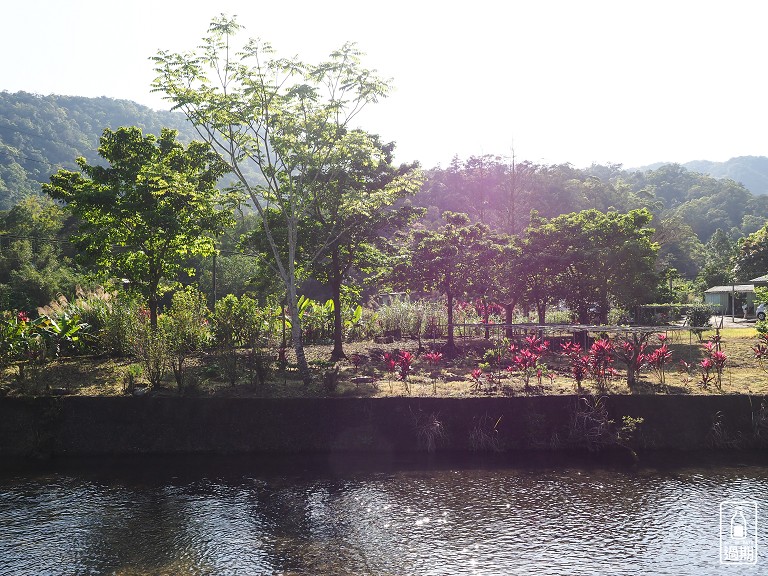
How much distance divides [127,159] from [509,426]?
1452 centimetres

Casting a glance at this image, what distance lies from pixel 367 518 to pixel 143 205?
1251cm

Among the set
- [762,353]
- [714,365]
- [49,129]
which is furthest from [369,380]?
[49,129]

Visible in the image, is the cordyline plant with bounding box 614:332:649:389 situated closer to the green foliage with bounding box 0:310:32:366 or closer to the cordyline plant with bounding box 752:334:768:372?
the cordyline plant with bounding box 752:334:768:372

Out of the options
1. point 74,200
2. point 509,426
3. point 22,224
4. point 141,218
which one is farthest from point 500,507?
point 22,224

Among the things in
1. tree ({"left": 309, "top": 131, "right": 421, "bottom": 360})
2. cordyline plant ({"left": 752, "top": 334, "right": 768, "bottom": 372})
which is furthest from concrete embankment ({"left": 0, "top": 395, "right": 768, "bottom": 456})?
Answer: tree ({"left": 309, "top": 131, "right": 421, "bottom": 360})

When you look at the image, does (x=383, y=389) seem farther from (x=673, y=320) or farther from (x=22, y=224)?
(x=22, y=224)

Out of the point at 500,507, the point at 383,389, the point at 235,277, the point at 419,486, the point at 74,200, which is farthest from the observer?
the point at 235,277

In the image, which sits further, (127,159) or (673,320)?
(673,320)

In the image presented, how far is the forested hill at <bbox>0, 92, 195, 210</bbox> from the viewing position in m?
94.1

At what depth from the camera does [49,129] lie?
13362cm

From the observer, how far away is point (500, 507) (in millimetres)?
11133

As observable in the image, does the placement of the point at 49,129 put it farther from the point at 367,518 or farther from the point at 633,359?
the point at 367,518

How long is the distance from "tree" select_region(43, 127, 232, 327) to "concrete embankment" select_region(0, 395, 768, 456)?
18.4ft

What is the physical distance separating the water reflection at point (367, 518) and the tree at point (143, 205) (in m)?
7.63
